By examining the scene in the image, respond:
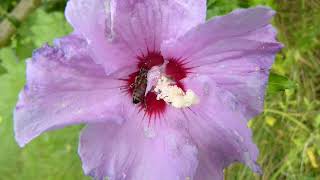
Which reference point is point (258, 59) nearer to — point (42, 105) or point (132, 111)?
point (132, 111)

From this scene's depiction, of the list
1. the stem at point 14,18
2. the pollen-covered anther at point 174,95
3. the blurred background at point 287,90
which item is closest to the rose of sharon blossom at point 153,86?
the pollen-covered anther at point 174,95

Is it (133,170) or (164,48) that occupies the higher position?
(164,48)

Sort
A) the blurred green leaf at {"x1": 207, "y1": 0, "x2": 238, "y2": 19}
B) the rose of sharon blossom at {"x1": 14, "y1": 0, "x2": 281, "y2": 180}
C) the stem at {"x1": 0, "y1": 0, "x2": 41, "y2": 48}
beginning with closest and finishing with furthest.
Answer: the rose of sharon blossom at {"x1": 14, "y1": 0, "x2": 281, "y2": 180} < the blurred green leaf at {"x1": 207, "y1": 0, "x2": 238, "y2": 19} < the stem at {"x1": 0, "y1": 0, "x2": 41, "y2": 48}

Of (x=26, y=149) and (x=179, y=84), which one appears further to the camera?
(x=26, y=149)

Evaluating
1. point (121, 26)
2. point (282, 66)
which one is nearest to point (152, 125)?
point (121, 26)

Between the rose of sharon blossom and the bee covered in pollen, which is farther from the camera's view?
the bee covered in pollen

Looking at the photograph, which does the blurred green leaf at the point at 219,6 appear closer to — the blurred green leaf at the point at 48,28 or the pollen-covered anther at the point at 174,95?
the blurred green leaf at the point at 48,28

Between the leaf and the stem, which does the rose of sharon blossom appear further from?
the stem

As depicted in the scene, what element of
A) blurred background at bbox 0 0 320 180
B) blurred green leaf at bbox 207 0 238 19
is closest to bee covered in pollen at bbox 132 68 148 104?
blurred green leaf at bbox 207 0 238 19
